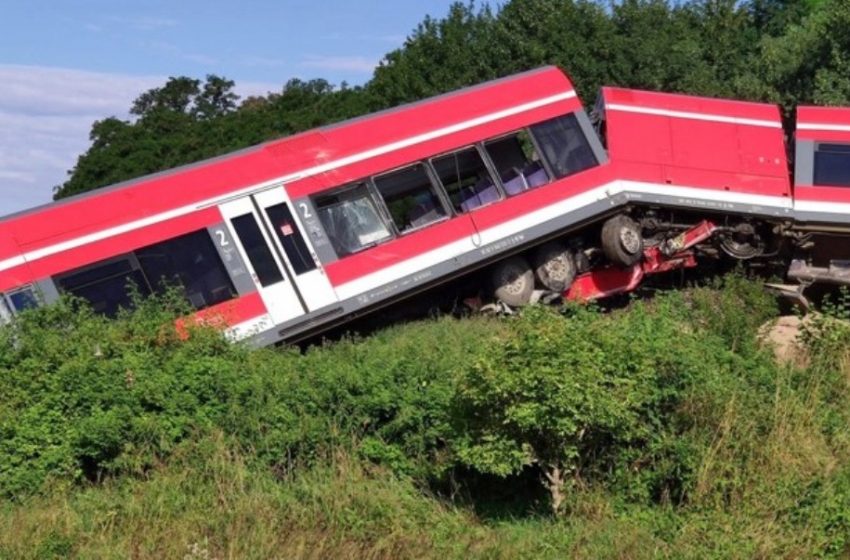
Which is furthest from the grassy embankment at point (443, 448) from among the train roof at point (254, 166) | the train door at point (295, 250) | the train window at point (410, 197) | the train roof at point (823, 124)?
the train roof at point (823, 124)

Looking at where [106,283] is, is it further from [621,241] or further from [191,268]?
[621,241]

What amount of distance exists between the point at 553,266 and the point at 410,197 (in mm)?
2289

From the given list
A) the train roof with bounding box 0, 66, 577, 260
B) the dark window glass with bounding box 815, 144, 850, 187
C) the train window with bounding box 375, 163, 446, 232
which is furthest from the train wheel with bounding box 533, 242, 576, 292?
the dark window glass with bounding box 815, 144, 850, 187

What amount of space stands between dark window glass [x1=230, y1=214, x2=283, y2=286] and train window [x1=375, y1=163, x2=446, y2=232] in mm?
1769

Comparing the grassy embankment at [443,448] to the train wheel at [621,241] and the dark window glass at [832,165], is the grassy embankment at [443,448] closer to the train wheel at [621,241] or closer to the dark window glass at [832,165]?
the train wheel at [621,241]

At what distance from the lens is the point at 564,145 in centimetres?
1642

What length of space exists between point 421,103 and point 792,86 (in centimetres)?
1416

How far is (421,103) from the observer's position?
52.5 ft

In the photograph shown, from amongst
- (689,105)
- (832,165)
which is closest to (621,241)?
(689,105)

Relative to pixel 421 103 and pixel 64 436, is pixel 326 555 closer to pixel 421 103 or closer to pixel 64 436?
pixel 64 436

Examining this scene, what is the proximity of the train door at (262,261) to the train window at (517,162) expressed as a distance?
3398 mm

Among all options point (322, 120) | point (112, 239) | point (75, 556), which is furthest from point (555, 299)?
point (322, 120)

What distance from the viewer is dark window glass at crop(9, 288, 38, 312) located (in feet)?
44.2

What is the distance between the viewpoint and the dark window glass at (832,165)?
54.4 feet
